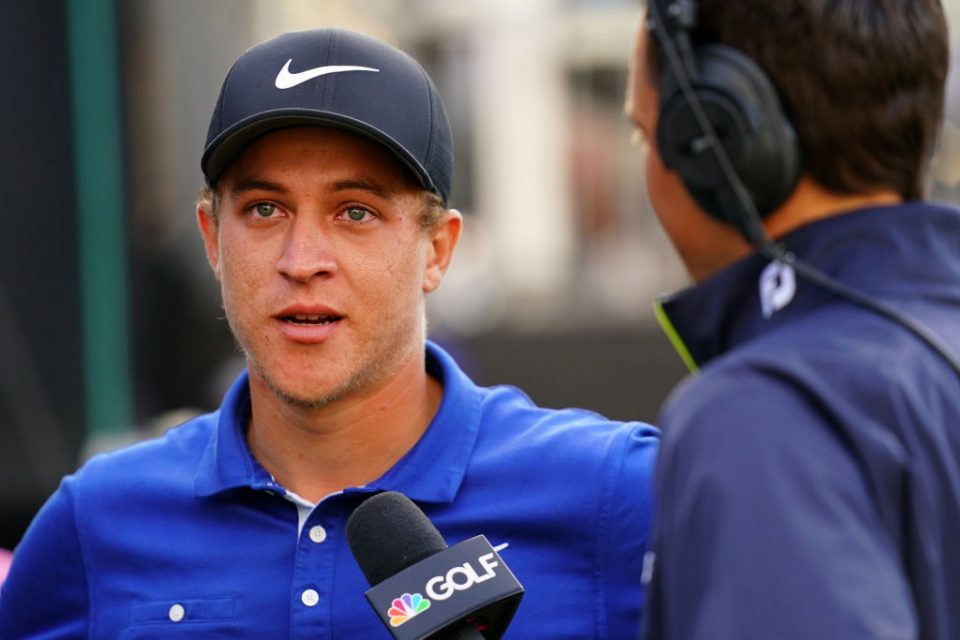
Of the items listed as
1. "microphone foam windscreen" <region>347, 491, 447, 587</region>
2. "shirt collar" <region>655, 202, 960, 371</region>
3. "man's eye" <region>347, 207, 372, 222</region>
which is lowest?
"microphone foam windscreen" <region>347, 491, 447, 587</region>

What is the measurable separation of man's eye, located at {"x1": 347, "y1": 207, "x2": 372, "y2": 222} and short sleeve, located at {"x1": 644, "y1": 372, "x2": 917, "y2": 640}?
118 centimetres

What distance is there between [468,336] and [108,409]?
2916 mm

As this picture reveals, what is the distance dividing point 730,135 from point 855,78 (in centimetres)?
16

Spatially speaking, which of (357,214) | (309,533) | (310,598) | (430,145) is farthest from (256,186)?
(310,598)

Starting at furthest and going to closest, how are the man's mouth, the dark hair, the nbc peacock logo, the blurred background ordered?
the blurred background
the man's mouth
the nbc peacock logo
the dark hair

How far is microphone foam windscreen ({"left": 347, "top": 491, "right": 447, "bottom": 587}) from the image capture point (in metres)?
2.08

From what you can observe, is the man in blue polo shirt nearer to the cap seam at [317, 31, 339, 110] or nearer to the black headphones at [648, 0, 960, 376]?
the cap seam at [317, 31, 339, 110]

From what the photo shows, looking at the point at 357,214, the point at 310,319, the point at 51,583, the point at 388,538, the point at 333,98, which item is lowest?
the point at 51,583

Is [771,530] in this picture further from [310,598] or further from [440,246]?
[440,246]

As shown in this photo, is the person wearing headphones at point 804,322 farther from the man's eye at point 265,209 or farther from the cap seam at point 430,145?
the man's eye at point 265,209

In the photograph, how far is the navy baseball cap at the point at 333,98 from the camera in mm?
2535

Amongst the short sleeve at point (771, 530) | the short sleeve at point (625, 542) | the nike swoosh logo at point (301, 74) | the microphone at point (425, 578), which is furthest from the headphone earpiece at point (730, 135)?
the nike swoosh logo at point (301, 74)

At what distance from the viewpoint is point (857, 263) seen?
5.57ft

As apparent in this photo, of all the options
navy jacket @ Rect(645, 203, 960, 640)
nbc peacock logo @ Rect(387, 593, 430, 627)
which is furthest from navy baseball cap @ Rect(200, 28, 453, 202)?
navy jacket @ Rect(645, 203, 960, 640)
